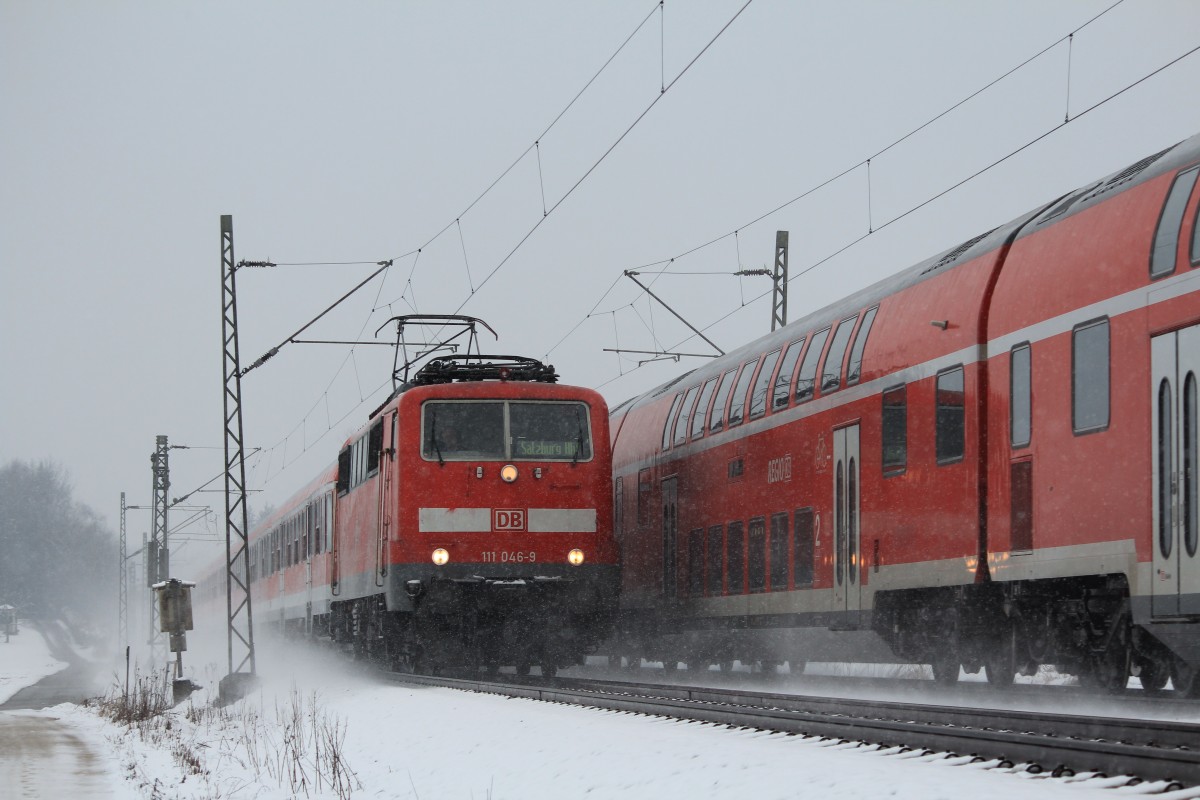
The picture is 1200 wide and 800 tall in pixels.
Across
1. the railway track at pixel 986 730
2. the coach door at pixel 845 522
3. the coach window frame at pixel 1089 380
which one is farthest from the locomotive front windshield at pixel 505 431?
the coach window frame at pixel 1089 380

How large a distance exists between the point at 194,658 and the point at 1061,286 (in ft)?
172

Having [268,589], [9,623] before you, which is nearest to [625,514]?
[268,589]

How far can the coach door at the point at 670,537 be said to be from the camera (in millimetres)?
20109

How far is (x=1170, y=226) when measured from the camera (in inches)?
391

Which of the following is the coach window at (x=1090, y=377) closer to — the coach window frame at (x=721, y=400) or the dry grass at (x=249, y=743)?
the dry grass at (x=249, y=743)

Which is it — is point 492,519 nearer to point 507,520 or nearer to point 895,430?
point 507,520

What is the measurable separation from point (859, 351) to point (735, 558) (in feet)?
13.1

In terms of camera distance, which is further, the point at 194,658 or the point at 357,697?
the point at 194,658

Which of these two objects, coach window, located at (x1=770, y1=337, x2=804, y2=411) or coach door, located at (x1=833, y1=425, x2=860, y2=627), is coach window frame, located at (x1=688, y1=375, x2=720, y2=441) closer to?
coach window, located at (x1=770, y1=337, x2=804, y2=411)

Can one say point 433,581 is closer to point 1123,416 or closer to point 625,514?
point 625,514

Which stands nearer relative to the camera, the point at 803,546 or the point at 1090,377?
the point at 1090,377

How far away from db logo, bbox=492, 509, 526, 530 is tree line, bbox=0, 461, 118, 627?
334 ft

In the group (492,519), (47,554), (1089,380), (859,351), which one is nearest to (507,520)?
(492,519)

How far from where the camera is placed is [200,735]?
20031 mm
